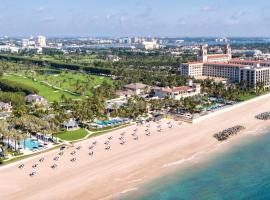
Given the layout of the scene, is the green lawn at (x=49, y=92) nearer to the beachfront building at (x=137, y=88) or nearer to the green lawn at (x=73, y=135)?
the beachfront building at (x=137, y=88)

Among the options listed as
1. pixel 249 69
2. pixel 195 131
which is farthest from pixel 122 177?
pixel 249 69

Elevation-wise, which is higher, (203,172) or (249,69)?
(249,69)

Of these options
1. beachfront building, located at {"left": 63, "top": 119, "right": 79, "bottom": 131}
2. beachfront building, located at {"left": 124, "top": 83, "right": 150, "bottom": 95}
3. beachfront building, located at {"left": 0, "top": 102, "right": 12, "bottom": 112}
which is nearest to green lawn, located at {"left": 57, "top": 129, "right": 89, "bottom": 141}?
beachfront building, located at {"left": 63, "top": 119, "right": 79, "bottom": 131}

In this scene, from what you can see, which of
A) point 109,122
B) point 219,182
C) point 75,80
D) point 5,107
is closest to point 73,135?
point 109,122

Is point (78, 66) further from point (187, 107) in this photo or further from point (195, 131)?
point (195, 131)

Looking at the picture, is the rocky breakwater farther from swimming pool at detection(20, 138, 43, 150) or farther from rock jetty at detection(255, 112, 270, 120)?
swimming pool at detection(20, 138, 43, 150)

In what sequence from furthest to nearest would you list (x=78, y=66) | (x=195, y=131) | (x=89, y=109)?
(x=78, y=66), (x=89, y=109), (x=195, y=131)
